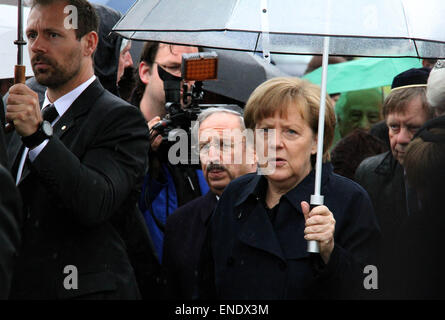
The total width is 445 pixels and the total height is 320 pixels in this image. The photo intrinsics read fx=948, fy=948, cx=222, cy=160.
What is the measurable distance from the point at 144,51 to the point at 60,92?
1.55 meters

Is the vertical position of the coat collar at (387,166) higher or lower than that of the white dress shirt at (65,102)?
higher

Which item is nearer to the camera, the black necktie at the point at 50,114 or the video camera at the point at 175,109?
the black necktie at the point at 50,114

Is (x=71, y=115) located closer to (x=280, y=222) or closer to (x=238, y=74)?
(x=280, y=222)

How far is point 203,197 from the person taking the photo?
471 cm

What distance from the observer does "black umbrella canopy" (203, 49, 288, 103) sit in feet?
20.4

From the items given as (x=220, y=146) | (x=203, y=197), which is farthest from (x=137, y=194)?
(x=220, y=146)

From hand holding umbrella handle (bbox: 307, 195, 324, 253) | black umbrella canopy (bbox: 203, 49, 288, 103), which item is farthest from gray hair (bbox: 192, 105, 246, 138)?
hand holding umbrella handle (bbox: 307, 195, 324, 253)

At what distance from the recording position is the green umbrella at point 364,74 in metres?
7.61

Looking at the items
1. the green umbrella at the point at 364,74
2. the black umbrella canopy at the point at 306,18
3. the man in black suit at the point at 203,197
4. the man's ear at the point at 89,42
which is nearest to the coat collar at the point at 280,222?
the black umbrella canopy at the point at 306,18

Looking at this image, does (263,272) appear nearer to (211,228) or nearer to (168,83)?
(211,228)

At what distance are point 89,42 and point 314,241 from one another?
1350 millimetres

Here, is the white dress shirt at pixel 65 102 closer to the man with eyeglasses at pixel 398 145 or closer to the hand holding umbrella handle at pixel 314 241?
the hand holding umbrella handle at pixel 314 241

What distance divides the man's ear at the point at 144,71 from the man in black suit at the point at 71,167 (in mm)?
1338

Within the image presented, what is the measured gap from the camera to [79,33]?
4012 millimetres
